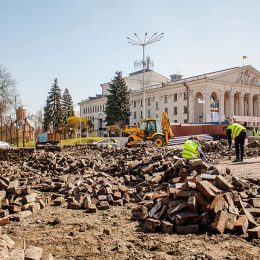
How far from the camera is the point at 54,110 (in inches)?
2586

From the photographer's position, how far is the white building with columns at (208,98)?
56.7m

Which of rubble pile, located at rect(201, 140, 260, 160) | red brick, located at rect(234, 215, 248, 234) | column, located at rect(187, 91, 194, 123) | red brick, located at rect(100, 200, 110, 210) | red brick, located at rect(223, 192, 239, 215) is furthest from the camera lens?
column, located at rect(187, 91, 194, 123)

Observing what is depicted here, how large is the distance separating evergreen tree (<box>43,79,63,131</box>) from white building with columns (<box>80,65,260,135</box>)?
9342mm

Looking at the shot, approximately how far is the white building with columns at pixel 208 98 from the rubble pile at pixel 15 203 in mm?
48798

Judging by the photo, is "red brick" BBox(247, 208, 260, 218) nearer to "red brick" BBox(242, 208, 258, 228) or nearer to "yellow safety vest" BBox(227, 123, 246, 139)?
"red brick" BBox(242, 208, 258, 228)

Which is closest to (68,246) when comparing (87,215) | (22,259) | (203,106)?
(22,259)

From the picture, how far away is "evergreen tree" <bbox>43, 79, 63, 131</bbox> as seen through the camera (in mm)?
65250

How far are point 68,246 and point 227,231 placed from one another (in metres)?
2.45

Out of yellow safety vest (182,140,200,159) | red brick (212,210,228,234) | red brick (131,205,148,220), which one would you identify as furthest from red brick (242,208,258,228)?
yellow safety vest (182,140,200,159)

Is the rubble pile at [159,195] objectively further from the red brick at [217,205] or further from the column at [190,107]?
the column at [190,107]

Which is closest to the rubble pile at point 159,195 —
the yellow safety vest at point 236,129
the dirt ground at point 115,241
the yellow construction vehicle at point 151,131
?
the dirt ground at point 115,241

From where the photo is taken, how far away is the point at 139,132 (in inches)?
1086

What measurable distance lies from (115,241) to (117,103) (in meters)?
52.4

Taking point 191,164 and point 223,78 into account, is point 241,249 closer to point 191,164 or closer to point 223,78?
point 191,164
